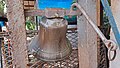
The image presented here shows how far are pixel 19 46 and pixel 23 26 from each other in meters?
0.11

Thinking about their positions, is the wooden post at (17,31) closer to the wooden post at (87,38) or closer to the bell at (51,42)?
the bell at (51,42)

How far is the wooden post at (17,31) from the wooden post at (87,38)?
34cm

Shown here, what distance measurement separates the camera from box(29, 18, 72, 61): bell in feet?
3.52

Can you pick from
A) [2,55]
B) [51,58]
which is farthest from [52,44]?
[2,55]

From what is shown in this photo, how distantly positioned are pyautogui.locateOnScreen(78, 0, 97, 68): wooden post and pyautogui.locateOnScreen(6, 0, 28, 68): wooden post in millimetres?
340

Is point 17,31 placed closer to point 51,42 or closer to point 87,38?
point 51,42

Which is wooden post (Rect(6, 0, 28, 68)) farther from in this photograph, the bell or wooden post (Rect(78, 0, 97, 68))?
wooden post (Rect(78, 0, 97, 68))

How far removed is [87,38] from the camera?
117cm

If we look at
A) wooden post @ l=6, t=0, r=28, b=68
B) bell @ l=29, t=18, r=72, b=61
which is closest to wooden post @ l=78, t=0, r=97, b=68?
bell @ l=29, t=18, r=72, b=61

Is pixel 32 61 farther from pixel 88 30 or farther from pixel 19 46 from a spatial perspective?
pixel 88 30

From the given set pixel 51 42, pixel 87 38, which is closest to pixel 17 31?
pixel 51 42

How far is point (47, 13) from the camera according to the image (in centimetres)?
108

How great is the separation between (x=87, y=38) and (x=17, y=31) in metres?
0.41

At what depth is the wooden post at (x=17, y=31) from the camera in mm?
1042
